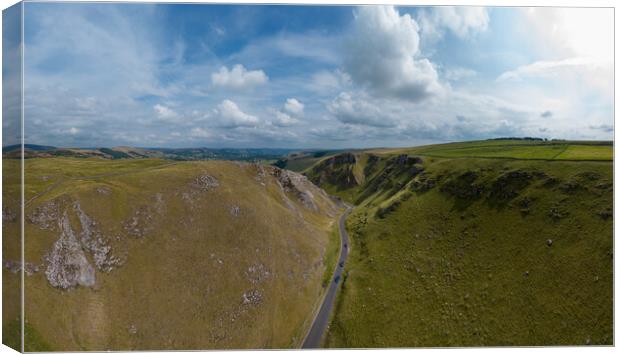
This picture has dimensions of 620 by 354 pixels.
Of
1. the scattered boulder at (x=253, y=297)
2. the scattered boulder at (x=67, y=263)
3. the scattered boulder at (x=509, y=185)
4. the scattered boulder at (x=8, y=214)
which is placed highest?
the scattered boulder at (x=509, y=185)

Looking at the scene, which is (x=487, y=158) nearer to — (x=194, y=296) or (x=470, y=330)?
(x=470, y=330)

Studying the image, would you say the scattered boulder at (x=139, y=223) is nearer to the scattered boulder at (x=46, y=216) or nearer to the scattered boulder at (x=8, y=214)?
the scattered boulder at (x=46, y=216)

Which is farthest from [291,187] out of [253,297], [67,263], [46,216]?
[67,263]

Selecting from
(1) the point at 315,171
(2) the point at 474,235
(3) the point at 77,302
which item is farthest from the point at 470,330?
(1) the point at 315,171

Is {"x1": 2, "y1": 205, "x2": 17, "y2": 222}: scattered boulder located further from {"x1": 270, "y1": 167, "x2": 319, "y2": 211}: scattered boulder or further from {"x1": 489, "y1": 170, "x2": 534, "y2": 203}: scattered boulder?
{"x1": 489, "y1": 170, "x2": 534, "y2": 203}: scattered boulder

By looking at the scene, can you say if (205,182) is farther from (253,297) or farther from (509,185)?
(509,185)

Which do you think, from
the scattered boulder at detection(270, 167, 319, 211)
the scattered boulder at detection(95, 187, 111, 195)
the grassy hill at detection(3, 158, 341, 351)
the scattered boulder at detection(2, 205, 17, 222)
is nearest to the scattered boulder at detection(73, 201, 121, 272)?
the grassy hill at detection(3, 158, 341, 351)

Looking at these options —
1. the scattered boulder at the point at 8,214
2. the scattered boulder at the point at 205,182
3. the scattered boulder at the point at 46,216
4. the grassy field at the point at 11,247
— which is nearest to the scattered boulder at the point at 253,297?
the grassy field at the point at 11,247
